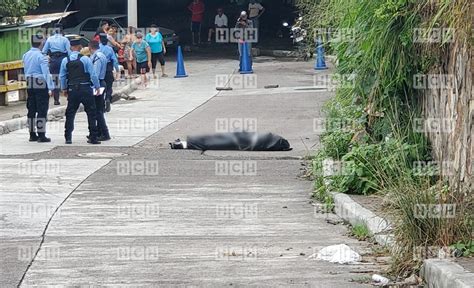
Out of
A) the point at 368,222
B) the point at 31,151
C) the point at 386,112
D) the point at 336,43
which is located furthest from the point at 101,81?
the point at 368,222

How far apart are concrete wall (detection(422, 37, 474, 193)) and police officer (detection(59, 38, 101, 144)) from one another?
7.92 m

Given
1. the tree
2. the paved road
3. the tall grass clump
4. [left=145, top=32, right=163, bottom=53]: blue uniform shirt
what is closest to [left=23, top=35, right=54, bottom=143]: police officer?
the paved road

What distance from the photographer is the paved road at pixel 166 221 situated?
9102 millimetres

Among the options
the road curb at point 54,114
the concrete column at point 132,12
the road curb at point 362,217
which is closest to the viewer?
the road curb at point 362,217

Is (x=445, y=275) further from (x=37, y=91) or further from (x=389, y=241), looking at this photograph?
(x=37, y=91)

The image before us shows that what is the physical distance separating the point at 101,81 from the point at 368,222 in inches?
407

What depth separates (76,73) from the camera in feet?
58.2

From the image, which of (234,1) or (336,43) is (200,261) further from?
(234,1)

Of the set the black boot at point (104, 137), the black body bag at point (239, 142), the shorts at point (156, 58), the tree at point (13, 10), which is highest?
the tree at point (13, 10)

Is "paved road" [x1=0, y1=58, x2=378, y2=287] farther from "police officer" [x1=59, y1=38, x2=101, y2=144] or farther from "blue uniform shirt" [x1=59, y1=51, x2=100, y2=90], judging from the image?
"blue uniform shirt" [x1=59, y1=51, x2=100, y2=90]

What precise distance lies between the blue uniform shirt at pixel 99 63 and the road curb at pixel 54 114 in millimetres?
2135

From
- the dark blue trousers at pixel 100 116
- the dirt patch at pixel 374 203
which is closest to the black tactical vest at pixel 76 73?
the dark blue trousers at pixel 100 116

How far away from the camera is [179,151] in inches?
697

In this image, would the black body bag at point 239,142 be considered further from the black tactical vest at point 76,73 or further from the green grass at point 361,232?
the green grass at point 361,232
